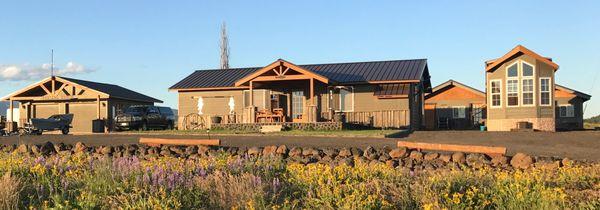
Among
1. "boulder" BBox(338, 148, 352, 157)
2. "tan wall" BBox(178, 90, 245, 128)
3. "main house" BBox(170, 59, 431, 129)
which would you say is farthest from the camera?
"tan wall" BBox(178, 90, 245, 128)

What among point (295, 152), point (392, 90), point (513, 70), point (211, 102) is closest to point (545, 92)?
point (513, 70)

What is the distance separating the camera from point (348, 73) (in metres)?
30.8

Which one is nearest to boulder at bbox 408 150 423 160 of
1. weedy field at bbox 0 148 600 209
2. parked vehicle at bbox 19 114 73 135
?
weedy field at bbox 0 148 600 209

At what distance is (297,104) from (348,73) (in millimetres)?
3324

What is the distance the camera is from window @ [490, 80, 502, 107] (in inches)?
1061

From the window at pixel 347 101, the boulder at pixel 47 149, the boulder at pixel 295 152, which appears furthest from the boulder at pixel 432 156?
the window at pixel 347 101

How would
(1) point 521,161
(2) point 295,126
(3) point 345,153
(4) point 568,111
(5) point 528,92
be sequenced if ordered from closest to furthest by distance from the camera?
(1) point 521,161
(3) point 345,153
(2) point 295,126
(5) point 528,92
(4) point 568,111

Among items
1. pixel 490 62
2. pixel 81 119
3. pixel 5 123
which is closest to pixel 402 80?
pixel 490 62

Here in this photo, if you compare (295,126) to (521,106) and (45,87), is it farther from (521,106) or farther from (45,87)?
(45,87)

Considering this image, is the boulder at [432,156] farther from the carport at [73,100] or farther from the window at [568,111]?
the window at [568,111]

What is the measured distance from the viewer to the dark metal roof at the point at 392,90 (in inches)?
1094

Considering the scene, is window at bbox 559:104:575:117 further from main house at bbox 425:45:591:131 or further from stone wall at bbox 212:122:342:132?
stone wall at bbox 212:122:342:132

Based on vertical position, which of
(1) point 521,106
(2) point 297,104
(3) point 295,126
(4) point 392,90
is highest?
(4) point 392,90

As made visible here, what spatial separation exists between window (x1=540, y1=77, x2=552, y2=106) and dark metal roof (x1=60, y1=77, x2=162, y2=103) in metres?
24.7
